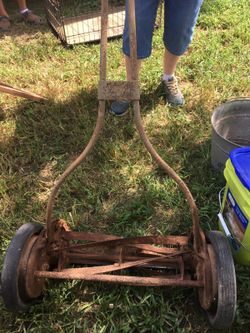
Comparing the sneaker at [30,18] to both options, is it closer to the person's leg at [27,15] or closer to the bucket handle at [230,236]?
the person's leg at [27,15]

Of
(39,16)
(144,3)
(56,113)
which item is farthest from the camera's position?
(39,16)

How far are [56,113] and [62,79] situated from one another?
1.73ft

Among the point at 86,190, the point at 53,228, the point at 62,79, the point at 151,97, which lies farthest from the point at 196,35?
the point at 53,228

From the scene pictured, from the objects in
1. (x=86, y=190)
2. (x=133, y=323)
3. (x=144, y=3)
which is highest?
(x=144, y=3)

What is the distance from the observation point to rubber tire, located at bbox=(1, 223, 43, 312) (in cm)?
177

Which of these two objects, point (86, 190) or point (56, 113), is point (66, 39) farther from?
point (86, 190)

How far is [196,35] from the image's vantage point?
410cm

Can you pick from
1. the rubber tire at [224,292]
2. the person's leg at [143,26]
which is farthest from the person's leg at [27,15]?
the rubber tire at [224,292]

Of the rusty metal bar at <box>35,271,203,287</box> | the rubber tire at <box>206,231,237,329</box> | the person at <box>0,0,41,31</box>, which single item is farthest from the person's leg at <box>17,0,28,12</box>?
the rubber tire at <box>206,231,237,329</box>

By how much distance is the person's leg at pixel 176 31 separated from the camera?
2570 millimetres

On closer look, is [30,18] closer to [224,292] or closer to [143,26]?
[143,26]

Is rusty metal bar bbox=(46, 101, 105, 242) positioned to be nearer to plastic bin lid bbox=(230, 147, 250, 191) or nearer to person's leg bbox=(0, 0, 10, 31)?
plastic bin lid bbox=(230, 147, 250, 191)

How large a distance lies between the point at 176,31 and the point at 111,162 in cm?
100

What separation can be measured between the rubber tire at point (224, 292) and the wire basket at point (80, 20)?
9.43 ft
